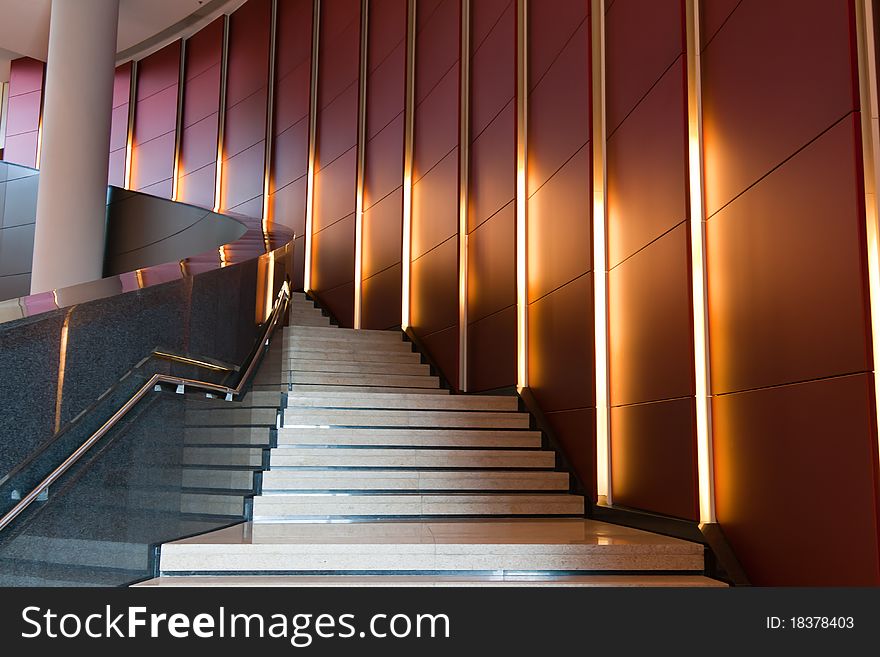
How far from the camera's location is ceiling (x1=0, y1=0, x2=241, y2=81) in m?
10.2

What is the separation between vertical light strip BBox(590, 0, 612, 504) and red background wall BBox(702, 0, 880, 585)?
1111mm

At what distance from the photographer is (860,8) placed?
2.86 meters

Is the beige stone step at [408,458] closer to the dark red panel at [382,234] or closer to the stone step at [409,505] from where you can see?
the stone step at [409,505]

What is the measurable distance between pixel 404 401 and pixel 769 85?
10.4ft

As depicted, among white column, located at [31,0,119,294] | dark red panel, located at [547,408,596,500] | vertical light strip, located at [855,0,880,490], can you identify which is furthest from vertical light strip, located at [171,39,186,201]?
vertical light strip, located at [855,0,880,490]

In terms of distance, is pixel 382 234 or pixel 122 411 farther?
pixel 382 234

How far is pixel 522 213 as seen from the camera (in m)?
6.07

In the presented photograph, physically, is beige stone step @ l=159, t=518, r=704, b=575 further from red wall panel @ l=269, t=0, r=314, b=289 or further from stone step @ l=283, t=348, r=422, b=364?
red wall panel @ l=269, t=0, r=314, b=289

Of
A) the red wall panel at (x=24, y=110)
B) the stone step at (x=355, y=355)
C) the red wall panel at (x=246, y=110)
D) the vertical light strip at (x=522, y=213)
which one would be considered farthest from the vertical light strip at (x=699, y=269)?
the red wall panel at (x=24, y=110)

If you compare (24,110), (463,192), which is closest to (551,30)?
(463,192)

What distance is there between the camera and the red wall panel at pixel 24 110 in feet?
43.4

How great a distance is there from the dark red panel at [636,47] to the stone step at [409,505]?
2225 mm

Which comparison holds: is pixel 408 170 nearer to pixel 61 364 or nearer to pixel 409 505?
pixel 409 505
